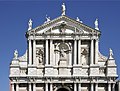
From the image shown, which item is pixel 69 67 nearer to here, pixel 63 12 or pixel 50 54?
pixel 50 54

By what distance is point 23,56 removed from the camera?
2844cm

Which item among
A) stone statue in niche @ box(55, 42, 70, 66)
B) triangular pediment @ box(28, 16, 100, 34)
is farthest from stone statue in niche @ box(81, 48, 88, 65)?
triangular pediment @ box(28, 16, 100, 34)

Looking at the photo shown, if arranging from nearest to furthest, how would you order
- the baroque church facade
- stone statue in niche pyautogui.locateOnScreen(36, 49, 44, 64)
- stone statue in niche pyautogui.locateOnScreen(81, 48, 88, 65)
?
the baroque church facade
stone statue in niche pyautogui.locateOnScreen(36, 49, 44, 64)
stone statue in niche pyautogui.locateOnScreen(81, 48, 88, 65)

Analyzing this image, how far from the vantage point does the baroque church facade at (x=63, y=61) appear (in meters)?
27.9

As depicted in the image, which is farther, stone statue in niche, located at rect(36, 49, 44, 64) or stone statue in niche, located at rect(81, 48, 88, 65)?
stone statue in niche, located at rect(81, 48, 88, 65)

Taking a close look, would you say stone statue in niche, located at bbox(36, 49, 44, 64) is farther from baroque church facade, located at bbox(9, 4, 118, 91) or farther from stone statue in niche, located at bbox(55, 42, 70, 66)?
stone statue in niche, located at bbox(55, 42, 70, 66)


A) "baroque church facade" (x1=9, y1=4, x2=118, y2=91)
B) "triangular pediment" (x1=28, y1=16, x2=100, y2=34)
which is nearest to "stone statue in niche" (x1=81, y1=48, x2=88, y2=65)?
"baroque church facade" (x1=9, y1=4, x2=118, y2=91)

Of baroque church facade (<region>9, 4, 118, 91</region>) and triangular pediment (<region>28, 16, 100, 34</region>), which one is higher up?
triangular pediment (<region>28, 16, 100, 34</region>)

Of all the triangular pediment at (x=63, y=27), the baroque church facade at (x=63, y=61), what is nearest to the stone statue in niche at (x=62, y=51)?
the baroque church facade at (x=63, y=61)

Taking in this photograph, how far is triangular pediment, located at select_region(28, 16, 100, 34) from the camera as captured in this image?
1120 inches

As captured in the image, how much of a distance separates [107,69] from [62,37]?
3.85m

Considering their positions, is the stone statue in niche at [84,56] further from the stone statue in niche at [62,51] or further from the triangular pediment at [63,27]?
the triangular pediment at [63,27]

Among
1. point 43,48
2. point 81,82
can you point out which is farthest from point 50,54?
point 81,82

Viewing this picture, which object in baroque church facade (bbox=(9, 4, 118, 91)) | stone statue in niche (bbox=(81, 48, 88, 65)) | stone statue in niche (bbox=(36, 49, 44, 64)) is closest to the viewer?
baroque church facade (bbox=(9, 4, 118, 91))
